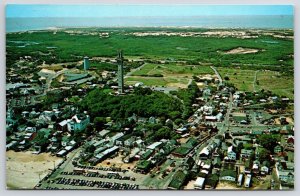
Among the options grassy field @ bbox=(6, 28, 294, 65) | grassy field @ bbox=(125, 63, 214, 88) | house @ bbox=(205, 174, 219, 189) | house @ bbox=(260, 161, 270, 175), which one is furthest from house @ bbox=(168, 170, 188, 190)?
grassy field @ bbox=(6, 28, 294, 65)

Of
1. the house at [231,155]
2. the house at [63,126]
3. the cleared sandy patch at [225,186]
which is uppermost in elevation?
the house at [63,126]

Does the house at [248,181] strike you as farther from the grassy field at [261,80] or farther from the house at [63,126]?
the house at [63,126]

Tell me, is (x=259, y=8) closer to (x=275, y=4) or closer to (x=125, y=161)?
(x=275, y=4)

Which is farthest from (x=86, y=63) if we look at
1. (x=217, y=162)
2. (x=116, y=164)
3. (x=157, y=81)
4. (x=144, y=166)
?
(x=217, y=162)

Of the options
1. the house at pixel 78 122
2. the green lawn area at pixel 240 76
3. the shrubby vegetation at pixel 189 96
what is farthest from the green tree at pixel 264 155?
the house at pixel 78 122

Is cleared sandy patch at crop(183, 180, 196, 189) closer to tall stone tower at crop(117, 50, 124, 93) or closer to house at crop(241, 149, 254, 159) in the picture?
house at crop(241, 149, 254, 159)
